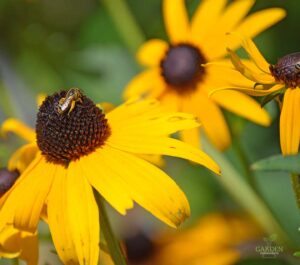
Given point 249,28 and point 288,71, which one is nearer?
point 288,71

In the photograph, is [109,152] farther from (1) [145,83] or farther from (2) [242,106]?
(1) [145,83]

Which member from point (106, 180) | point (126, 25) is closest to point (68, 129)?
point (106, 180)

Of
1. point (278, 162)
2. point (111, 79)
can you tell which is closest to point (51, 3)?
point (111, 79)

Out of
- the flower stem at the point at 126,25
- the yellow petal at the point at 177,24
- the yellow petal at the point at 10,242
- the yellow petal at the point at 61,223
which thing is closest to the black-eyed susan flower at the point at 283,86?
the yellow petal at the point at 61,223

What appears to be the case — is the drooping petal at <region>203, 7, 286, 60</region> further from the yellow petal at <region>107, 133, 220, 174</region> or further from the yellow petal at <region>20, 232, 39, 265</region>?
the yellow petal at <region>20, 232, 39, 265</region>

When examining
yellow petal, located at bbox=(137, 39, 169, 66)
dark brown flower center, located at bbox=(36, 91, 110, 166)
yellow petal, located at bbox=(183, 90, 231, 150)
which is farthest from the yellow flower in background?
dark brown flower center, located at bbox=(36, 91, 110, 166)

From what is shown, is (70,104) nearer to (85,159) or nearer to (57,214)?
(85,159)
